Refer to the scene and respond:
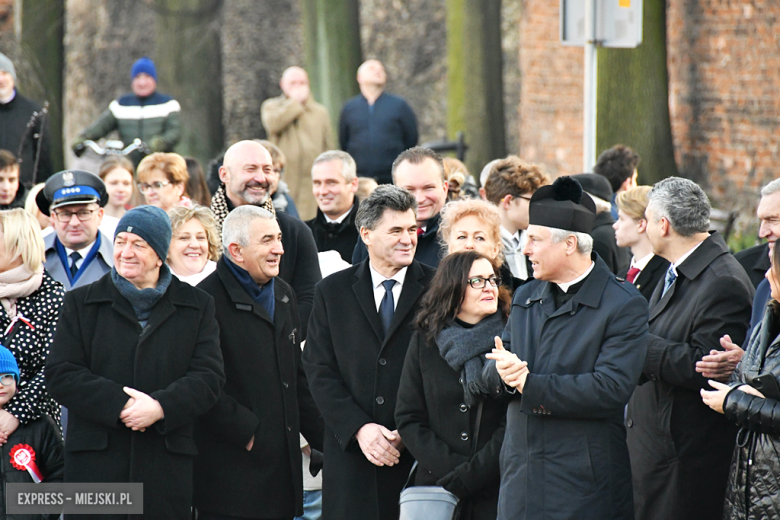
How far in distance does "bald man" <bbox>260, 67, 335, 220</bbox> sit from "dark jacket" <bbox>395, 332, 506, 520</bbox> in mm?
5959

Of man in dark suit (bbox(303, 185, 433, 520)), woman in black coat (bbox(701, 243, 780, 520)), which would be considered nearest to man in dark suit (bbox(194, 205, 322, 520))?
man in dark suit (bbox(303, 185, 433, 520))

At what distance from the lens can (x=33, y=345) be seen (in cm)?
511

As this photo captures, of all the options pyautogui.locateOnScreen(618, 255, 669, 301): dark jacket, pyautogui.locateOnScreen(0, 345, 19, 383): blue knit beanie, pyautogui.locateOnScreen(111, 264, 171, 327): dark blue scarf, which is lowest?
pyautogui.locateOnScreen(0, 345, 19, 383): blue knit beanie

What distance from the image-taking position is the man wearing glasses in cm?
593

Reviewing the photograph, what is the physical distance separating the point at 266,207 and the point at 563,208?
249 cm

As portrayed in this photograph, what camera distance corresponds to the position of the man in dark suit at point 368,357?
489cm

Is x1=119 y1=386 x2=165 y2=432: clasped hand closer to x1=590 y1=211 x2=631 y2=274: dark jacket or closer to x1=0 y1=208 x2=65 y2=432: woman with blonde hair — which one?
x1=0 y1=208 x2=65 y2=432: woman with blonde hair

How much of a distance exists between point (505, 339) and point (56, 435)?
2250 millimetres

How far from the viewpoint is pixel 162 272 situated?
4969 millimetres

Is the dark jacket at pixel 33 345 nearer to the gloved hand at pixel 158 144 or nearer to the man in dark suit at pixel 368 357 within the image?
the man in dark suit at pixel 368 357

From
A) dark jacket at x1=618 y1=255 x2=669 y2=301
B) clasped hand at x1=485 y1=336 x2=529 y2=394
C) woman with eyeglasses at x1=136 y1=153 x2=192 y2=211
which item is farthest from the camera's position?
woman with eyeglasses at x1=136 y1=153 x2=192 y2=211

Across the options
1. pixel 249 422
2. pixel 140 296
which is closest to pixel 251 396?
pixel 249 422

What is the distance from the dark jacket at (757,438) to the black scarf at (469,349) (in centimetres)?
100

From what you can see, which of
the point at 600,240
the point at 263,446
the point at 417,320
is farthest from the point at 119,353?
the point at 600,240
